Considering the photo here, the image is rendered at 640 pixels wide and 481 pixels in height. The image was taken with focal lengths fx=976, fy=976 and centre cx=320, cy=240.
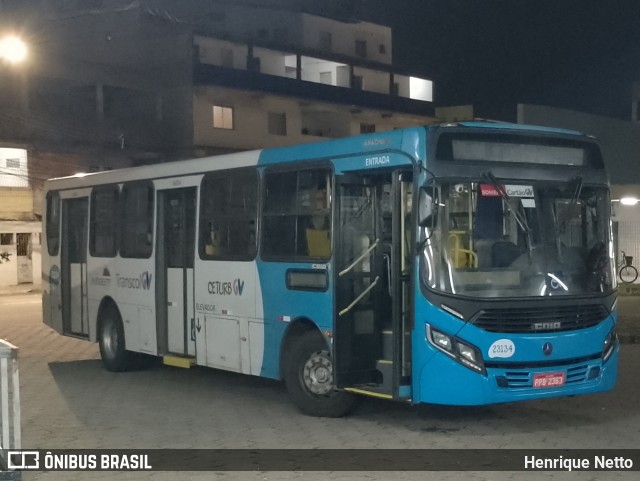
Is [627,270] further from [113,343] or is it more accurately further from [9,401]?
[9,401]

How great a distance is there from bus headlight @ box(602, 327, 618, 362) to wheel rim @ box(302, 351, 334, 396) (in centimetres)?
282

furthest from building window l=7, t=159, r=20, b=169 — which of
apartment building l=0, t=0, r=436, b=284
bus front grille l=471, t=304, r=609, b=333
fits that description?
bus front grille l=471, t=304, r=609, b=333

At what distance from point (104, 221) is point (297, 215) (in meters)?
5.14

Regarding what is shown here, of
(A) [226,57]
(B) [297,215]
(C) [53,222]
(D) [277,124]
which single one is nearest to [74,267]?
(C) [53,222]

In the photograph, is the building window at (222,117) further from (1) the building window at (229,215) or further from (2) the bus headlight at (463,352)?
(2) the bus headlight at (463,352)

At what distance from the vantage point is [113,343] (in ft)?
48.5

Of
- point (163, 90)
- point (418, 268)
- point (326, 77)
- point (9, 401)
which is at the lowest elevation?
point (9, 401)

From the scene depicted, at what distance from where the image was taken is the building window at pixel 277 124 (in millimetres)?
51091

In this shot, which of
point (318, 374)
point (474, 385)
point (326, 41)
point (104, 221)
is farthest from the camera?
point (326, 41)

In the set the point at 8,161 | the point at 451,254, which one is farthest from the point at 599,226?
the point at 8,161

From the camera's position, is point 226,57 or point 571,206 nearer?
point 571,206

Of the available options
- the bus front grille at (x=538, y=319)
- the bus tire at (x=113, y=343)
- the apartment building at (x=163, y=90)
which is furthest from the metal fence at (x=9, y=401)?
the apartment building at (x=163, y=90)

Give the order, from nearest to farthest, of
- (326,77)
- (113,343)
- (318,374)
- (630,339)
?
(318,374)
(113,343)
(630,339)
(326,77)

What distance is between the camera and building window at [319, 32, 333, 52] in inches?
2496
